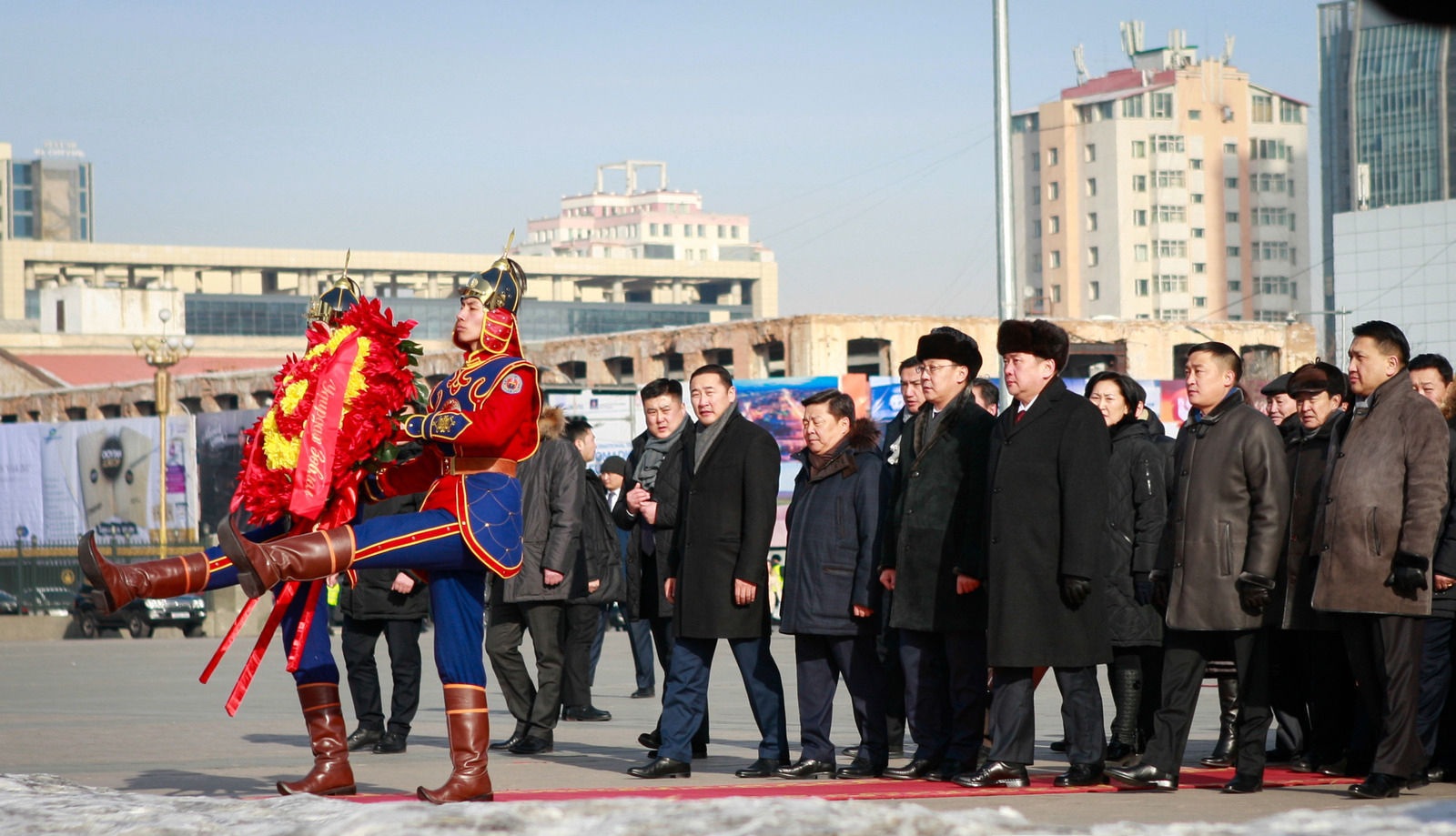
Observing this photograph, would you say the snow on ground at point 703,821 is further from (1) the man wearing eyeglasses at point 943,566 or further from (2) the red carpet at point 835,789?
(1) the man wearing eyeglasses at point 943,566

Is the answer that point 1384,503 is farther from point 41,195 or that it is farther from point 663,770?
point 41,195

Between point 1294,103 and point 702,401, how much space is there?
143m

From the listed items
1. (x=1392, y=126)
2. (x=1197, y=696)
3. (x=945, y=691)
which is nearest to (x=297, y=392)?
(x=945, y=691)

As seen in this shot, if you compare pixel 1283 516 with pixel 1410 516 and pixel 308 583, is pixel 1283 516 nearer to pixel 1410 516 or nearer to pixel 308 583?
pixel 1410 516

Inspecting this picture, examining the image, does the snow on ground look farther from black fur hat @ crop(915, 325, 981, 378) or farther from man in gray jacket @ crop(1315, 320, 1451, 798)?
black fur hat @ crop(915, 325, 981, 378)

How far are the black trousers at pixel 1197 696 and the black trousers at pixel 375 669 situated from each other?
4323 millimetres

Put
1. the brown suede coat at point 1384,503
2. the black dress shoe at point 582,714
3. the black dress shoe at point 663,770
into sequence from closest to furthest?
the brown suede coat at point 1384,503
the black dress shoe at point 663,770
the black dress shoe at point 582,714

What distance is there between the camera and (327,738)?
25.5 feet

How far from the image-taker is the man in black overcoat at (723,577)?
902 cm

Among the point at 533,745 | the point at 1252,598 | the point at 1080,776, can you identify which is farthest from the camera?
the point at 533,745

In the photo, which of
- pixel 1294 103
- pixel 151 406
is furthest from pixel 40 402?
pixel 1294 103

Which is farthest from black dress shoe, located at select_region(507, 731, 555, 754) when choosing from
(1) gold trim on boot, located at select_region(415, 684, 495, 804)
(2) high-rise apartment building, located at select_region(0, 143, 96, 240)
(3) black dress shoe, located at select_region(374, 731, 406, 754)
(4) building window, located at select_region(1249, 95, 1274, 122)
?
(2) high-rise apartment building, located at select_region(0, 143, 96, 240)

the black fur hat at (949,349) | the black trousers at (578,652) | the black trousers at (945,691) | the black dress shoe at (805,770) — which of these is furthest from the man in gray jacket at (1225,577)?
the black trousers at (578,652)

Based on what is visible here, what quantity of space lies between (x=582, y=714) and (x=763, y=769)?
376 centimetres
